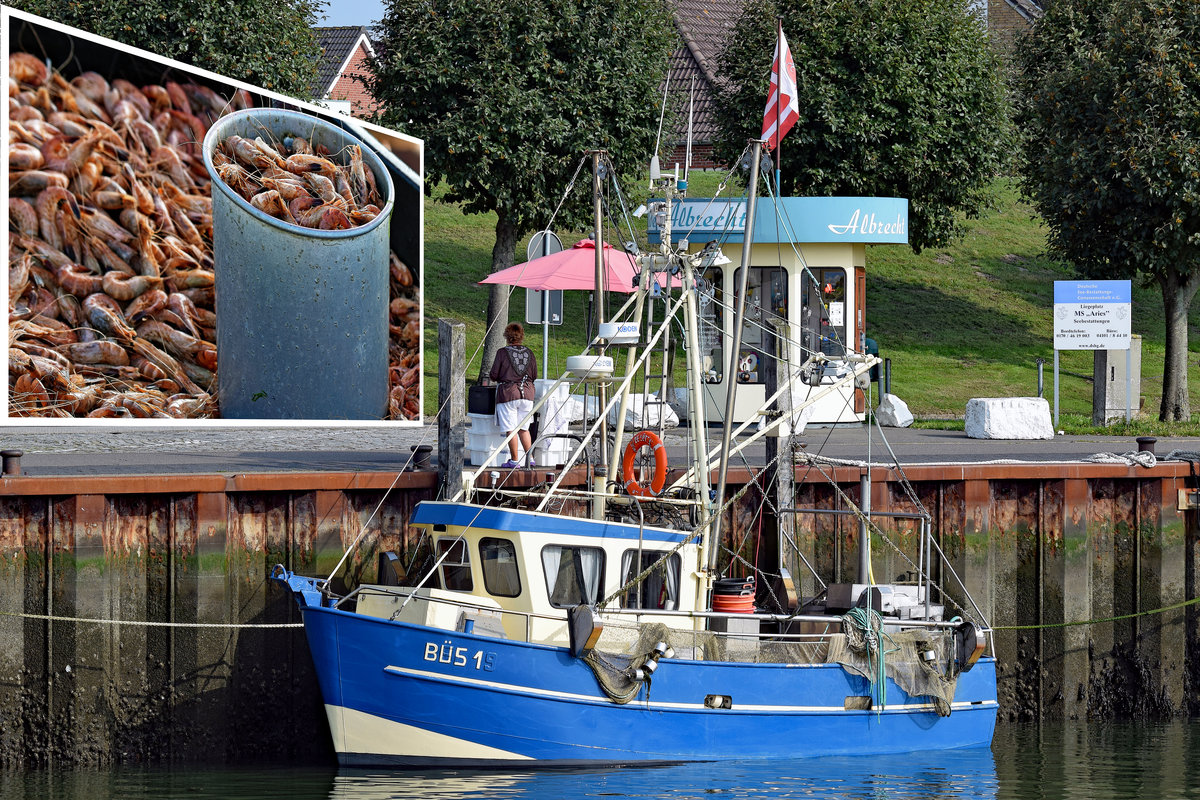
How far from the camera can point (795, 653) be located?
13.9 meters

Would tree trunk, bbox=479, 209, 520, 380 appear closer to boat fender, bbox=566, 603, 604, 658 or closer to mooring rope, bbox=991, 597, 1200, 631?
mooring rope, bbox=991, 597, 1200, 631

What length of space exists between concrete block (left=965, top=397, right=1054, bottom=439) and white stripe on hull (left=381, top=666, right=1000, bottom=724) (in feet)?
29.0

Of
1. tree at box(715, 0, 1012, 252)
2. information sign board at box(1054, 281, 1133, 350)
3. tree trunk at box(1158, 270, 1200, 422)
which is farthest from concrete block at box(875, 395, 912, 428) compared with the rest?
tree at box(715, 0, 1012, 252)

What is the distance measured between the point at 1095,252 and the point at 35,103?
1911 cm

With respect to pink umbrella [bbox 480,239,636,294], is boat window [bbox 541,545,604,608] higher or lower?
lower

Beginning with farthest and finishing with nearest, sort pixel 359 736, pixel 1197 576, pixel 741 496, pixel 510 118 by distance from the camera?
1. pixel 510 118
2. pixel 1197 576
3. pixel 741 496
4. pixel 359 736

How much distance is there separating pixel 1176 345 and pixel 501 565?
60.8 ft

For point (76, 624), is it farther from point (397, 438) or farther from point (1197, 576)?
point (1197, 576)

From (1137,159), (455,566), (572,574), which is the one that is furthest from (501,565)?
(1137,159)

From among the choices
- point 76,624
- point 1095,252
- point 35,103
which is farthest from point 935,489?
point 1095,252

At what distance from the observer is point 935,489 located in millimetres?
16312

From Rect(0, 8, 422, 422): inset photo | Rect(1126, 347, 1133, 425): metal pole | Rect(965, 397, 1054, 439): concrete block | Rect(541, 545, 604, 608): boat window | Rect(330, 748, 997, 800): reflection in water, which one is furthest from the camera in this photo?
Rect(1126, 347, 1133, 425): metal pole

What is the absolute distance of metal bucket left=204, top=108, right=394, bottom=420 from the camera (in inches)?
799

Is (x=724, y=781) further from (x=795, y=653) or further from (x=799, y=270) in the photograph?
(x=799, y=270)
